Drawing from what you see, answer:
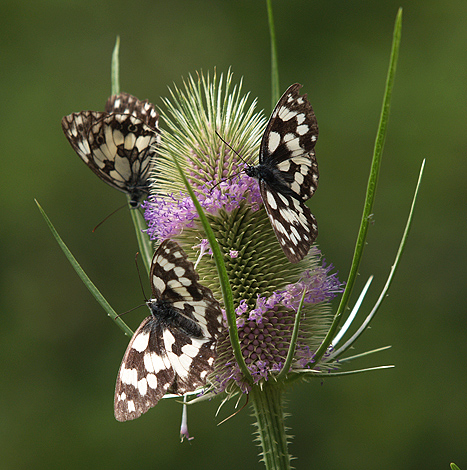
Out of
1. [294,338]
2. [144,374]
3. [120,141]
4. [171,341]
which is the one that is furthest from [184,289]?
[120,141]

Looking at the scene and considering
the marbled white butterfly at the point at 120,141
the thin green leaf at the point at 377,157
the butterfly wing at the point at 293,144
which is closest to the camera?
the thin green leaf at the point at 377,157

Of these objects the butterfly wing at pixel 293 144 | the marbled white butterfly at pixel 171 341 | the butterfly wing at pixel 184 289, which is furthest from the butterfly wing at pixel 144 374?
the butterfly wing at pixel 293 144

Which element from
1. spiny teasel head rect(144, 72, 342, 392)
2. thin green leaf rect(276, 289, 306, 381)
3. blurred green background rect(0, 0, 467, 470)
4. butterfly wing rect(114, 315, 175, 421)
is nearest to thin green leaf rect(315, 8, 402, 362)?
thin green leaf rect(276, 289, 306, 381)

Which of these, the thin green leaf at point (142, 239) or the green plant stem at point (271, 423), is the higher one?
the thin green leaf at point (142, 239)

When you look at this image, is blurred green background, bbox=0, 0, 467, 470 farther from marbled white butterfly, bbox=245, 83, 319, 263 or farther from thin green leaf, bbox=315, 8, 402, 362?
thin green leaf, bbox=315, 8, 402, 362

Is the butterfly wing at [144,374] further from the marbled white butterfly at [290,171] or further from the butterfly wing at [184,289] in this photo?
the marbled white butterfly at [290,171]

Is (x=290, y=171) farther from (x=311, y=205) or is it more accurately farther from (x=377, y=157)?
(x=311, y=205)

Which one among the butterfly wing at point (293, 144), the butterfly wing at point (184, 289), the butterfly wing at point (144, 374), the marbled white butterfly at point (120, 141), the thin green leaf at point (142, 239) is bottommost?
the butterfly wing at point (144, 374)
